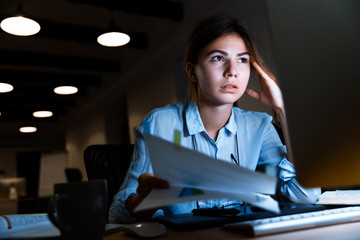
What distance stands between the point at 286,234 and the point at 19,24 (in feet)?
12.3

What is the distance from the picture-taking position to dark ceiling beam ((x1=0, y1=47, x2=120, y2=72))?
585cm

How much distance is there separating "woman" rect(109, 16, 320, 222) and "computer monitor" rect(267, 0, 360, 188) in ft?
1.75

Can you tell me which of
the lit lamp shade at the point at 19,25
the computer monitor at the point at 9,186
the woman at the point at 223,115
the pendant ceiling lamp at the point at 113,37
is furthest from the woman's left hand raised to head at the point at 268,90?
the computer monitor at the point at 9,186

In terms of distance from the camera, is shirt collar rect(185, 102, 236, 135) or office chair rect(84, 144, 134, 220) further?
office chair rect(84, 144, 134, 220)

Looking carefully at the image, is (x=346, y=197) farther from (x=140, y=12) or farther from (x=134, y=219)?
(x=140, y=12)

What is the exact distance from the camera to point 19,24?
11.7ft

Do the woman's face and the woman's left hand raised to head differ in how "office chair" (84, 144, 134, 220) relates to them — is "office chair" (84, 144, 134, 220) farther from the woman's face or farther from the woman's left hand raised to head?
the woman's left hand raised to head

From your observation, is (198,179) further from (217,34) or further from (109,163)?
(109,163)

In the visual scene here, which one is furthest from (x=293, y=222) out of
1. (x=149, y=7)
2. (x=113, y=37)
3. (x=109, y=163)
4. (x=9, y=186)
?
(x=9, y=186)

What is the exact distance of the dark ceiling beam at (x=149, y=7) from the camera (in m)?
4.51

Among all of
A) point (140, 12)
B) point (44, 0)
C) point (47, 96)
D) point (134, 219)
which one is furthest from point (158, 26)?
point (134, 219)

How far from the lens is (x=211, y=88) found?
110cm

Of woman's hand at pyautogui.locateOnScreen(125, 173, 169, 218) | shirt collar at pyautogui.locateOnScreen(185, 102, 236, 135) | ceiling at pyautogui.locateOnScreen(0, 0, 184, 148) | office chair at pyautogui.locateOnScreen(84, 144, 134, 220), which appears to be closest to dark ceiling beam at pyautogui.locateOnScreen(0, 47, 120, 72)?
ceiling at pyautogui.locateOnScreen(0, 0, 184, 148)

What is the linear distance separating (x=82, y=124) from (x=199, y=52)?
932cm
